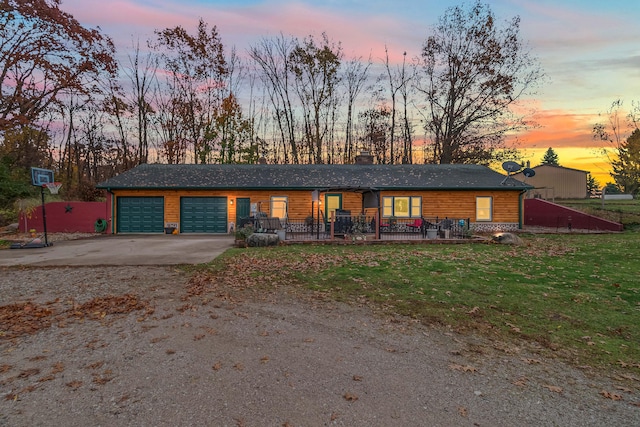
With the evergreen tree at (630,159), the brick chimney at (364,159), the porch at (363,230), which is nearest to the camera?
the porch at (363,230)

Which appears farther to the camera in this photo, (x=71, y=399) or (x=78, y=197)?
(x=78, y=197)

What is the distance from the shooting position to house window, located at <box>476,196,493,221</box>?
21.2 meters

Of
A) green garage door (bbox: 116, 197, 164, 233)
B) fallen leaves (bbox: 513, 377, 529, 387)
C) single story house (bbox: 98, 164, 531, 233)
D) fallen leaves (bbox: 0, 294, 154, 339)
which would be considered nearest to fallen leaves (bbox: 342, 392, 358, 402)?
fallen leaves (bbox: 513, 377, 529, 387)

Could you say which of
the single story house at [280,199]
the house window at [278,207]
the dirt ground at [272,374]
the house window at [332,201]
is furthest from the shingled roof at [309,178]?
the dirt ground at [272,374]

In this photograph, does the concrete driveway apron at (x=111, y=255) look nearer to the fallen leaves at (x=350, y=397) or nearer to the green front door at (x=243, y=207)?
the green front door at (x=243, y=207)

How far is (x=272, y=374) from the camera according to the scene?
3.68 m

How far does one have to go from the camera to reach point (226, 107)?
3238cm

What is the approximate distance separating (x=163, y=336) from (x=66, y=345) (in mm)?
1197

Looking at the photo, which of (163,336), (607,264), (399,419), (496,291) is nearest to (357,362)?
(399,419)

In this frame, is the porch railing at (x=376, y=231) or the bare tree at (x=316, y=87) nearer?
the porch railing at (x=376, y=231)

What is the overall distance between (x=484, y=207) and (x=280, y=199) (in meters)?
13.1

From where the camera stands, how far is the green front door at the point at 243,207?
2078 centimetres

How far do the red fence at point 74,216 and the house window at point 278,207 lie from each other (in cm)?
981

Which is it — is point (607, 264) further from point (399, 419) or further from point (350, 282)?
point (399, 419)
